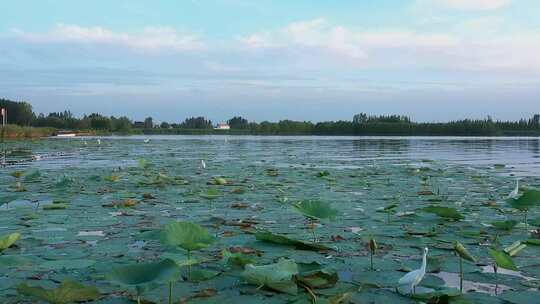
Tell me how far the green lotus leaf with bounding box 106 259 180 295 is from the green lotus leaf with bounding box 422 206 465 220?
249 centimetres

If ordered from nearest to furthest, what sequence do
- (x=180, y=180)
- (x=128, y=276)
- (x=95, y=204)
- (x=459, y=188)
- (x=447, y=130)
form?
(x=128, y=276)
(x=95, y=204)
(x=459, y=188)
(x=180, y=180)
(x=447, y=130)

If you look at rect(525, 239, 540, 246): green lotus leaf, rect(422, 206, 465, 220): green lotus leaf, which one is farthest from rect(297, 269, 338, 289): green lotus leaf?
rect(422, 206, 465, 220): green lotus leaf

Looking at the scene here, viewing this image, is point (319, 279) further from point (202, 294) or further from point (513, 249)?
point (513, 249)

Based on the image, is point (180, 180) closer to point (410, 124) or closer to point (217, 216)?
point (217, 216)

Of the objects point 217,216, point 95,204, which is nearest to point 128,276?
point 217,216

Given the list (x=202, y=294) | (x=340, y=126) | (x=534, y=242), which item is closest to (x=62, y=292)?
(x=202, y=294)

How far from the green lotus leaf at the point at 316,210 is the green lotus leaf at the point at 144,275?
1384 millimetres

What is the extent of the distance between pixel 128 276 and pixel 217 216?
95.2 inches

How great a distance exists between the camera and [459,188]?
6473 mm

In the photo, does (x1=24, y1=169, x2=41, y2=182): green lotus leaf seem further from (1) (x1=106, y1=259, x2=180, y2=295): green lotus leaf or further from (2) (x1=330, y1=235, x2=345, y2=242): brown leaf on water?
(1) (x1=106, y1=259, x2=180, y2=295): green lotus leaf

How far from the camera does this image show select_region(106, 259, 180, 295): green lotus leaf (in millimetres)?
1827

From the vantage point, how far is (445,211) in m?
3.82

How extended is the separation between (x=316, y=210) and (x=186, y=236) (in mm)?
1092

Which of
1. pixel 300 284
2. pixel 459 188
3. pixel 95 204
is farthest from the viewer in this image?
pixel 459 188
